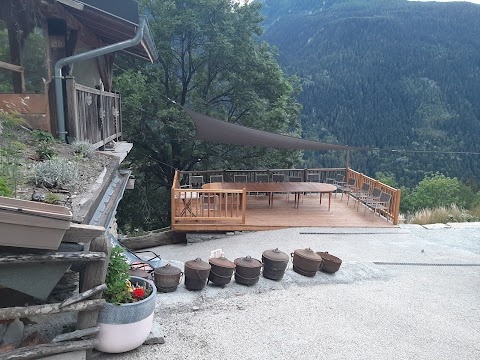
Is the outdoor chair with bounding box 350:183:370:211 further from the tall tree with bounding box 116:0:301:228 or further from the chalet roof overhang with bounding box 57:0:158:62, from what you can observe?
the chalet roof overhang with bounding box 57:0:158:62

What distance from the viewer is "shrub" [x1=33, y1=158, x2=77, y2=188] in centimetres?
294

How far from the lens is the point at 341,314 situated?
462cm

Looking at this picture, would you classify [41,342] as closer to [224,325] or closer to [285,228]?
[224,325]

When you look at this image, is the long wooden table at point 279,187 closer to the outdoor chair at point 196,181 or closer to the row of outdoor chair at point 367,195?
the outdoor chair at point 196,181

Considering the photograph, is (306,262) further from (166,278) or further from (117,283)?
(117,283)

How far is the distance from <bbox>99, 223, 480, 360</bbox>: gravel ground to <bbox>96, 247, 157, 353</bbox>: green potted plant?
0.21 metres

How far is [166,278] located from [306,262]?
2.20m

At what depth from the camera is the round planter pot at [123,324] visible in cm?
299

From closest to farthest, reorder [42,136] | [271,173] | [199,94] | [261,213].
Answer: [42,136]
[261,213]
[271,173]
[199,94]

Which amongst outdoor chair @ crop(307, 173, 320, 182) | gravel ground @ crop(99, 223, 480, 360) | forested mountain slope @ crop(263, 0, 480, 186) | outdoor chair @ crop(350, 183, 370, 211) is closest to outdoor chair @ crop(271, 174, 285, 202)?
outdoor chair @ crop(307, 173, 320, 182)

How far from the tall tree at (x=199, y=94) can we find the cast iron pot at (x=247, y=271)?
728cm

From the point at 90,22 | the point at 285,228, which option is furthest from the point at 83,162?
the point at 285,228

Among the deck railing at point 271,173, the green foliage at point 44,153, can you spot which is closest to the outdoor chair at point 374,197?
the deck railing at point 271,173

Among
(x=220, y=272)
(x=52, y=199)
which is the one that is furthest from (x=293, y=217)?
(x=52, y=199)
